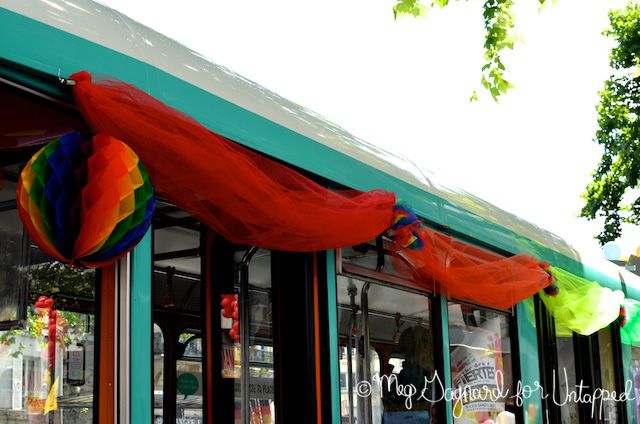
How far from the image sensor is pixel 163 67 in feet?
9.53

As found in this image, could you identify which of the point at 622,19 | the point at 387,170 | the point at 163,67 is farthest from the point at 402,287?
the point at 622,19

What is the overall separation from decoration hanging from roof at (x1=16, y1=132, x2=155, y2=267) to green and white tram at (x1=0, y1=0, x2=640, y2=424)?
0.19 metres

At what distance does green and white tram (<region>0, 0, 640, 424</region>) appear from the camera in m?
2.58

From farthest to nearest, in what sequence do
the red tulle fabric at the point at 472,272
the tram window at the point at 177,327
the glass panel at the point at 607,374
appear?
Answer: the glass panel at the point at 607,374 → the tram window at the point at 177,327 → the red tulle fabric at the point at 472,272

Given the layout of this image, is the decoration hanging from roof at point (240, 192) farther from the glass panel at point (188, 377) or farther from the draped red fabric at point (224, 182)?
the glass panel at point (188, 377)

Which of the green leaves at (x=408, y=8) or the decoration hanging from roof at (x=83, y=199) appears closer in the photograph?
the decoration hanging from roof at (x=83, y=199)

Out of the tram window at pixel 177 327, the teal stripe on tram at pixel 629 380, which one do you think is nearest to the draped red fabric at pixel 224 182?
the tram window at pixel 177 327

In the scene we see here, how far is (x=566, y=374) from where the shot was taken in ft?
21.4

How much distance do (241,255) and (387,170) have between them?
2.61 feet

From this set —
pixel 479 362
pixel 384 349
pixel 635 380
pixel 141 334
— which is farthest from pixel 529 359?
pixel 141 334

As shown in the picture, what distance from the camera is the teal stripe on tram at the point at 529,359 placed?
564 centimetres

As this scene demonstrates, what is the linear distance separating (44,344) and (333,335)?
1.30 m

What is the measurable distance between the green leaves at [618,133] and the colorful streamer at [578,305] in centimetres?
963

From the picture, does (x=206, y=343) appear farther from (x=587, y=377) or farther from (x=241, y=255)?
(x=587, y=377)
